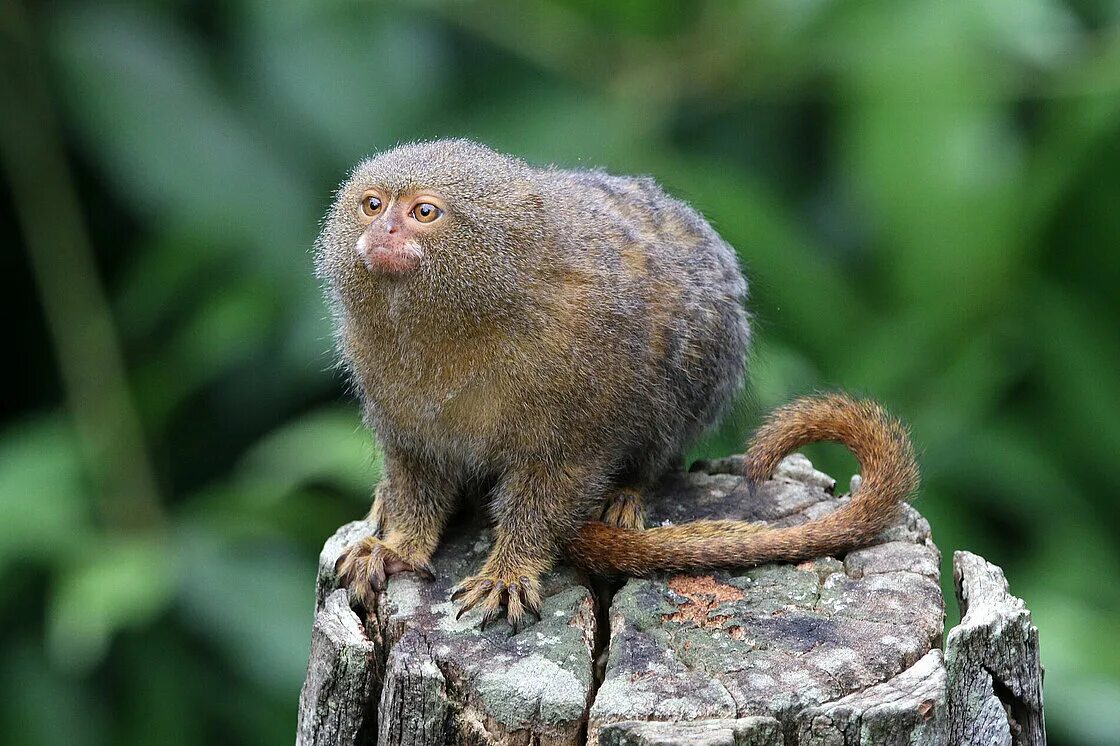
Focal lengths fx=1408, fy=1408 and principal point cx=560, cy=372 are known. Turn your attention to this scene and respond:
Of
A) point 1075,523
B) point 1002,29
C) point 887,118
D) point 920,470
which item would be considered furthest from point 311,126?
point 1075,523

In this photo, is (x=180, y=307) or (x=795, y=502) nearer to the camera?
(x=795, y=502)

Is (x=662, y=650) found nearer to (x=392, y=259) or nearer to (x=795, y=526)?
(x=795, y=526)

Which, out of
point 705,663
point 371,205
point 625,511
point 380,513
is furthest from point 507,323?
point 705,663

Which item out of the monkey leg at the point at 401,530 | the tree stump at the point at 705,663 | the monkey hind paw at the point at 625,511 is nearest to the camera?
the tree stump at the point at 705,663

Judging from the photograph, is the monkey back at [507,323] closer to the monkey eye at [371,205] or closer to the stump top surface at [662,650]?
the monkey eye at [371,205]

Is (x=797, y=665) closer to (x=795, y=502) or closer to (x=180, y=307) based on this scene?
(x=795, y=502)

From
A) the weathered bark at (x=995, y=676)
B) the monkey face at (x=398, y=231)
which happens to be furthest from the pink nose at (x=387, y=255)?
the weathered bark at (x=995, y=676)

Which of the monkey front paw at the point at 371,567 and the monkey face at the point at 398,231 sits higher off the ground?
the monkey face at the point at 398,231

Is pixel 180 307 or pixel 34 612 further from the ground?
pixel 180 307
